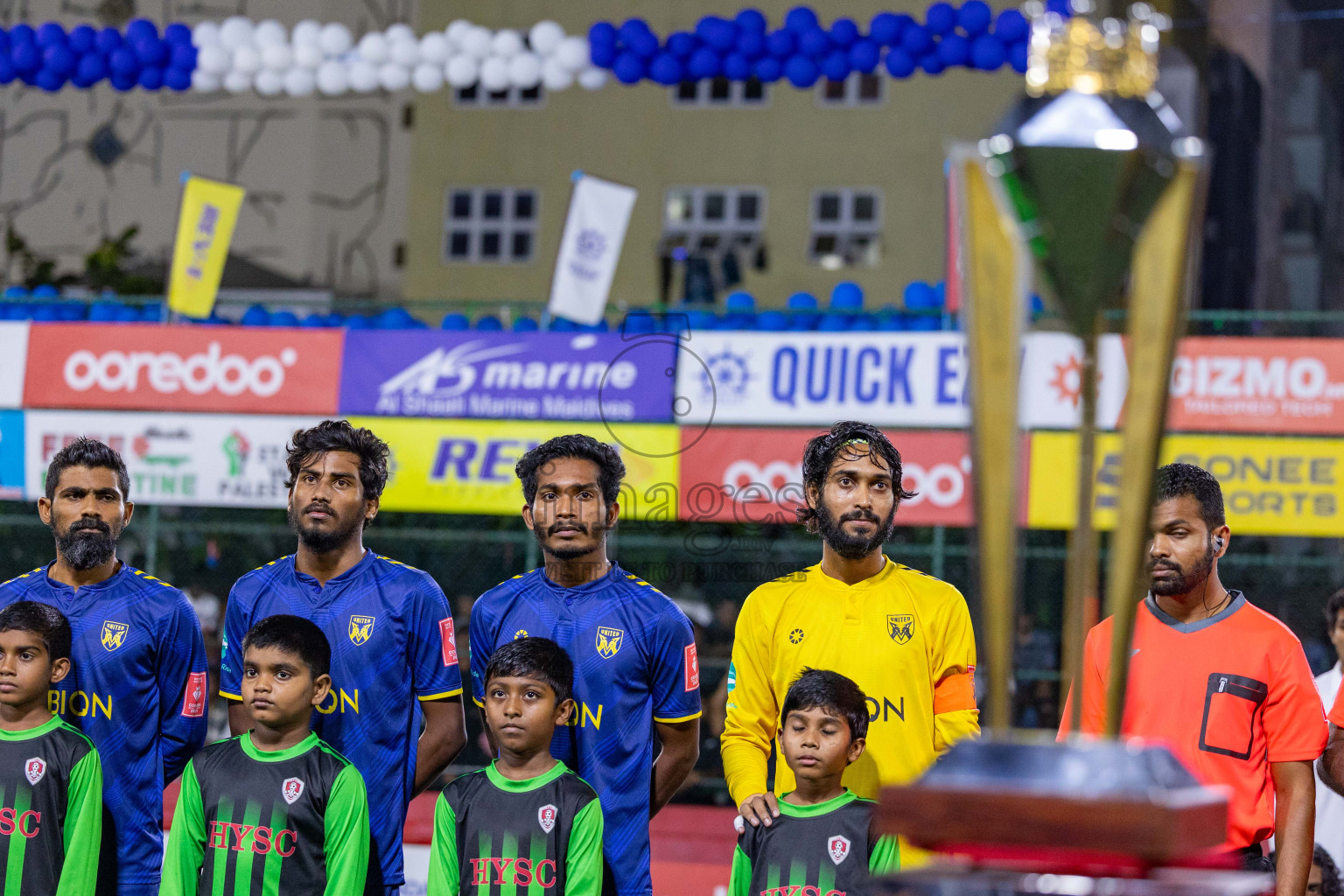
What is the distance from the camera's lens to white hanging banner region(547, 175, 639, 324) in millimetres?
10102

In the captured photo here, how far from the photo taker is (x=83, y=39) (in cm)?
1178

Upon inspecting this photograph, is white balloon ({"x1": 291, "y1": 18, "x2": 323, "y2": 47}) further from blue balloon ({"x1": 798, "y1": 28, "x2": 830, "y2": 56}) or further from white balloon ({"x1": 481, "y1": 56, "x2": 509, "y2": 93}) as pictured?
blue balloon ({"x1": 798, "y1": 28, "x2": 830, "y2": 56})

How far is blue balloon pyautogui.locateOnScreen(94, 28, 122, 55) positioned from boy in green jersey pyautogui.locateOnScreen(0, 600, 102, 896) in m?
9.19

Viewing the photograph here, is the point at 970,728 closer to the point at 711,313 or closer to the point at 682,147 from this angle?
the point at 711,313

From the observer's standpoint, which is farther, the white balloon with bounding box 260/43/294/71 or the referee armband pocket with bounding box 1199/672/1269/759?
the white balloon with bounding box 260/43/294/71

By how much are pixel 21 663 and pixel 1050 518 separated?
6015 mm

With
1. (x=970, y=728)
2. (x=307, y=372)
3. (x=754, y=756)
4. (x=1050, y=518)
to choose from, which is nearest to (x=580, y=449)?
(x=754, y=756)

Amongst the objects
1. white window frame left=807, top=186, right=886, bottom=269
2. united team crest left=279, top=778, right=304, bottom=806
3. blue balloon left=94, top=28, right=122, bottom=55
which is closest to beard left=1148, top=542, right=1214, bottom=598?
united team crest left=279, top=778, right=304, bottom=806

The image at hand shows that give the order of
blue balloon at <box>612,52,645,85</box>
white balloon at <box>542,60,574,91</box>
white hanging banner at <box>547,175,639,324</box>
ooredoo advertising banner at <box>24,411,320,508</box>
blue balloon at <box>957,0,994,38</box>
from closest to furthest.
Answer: ooredoo advertising banner at <box>24,411,320,508</box>
white hanging banner at <box>547,175,639,324</box>
blue balloon at <box>957,0,994,38</box>
blue balloon at <box>612,52,645,85</box>
white balloon at <box>542,60,574,91</box>

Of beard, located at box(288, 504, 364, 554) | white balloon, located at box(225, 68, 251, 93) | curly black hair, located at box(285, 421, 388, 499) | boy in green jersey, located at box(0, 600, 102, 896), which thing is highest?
white balloon, located at box(225, 68, 251, 93)

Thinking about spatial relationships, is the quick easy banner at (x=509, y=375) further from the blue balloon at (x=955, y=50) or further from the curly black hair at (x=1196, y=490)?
the curly black hair at (x=1196, y=490)

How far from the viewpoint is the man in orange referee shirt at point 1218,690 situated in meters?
3.25

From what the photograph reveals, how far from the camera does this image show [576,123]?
2436cm

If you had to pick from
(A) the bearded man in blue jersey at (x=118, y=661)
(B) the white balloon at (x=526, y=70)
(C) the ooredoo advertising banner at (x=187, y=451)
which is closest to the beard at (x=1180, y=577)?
(A) the bearded man in blue jersey at (x=118, y=661)
